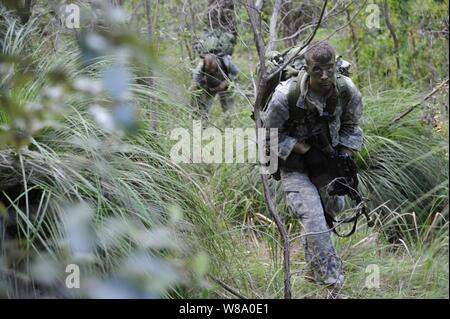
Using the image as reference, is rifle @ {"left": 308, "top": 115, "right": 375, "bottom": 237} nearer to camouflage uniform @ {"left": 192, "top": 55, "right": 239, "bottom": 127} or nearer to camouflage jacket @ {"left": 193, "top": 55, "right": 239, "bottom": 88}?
camouflage uniform @ {"left": 192, "top": 55, "right": 239, "bottom": 127}

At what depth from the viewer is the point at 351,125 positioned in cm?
503

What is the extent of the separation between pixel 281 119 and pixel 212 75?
16.1ft

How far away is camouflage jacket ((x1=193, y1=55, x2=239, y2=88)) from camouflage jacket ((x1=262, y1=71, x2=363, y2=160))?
4045 mm

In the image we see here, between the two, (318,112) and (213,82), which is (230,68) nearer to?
(213,82)

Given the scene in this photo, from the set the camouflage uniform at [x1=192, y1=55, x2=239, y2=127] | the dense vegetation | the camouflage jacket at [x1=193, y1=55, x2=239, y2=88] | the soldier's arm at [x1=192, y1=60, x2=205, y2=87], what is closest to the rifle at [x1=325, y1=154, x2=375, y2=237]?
the dense vegetation

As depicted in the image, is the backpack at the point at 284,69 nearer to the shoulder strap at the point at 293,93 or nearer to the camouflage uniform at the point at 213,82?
the shoulder strap at the point at 293,93

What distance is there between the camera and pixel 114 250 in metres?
3.78

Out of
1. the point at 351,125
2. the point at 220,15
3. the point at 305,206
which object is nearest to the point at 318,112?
the point at 351,125

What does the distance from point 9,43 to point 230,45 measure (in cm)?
507

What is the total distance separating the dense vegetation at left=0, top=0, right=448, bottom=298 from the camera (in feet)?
6.24

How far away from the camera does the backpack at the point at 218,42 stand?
31.7 feet

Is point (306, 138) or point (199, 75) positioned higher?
point (199, 75)

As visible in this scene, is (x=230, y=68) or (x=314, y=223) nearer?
(x=314, y=223)
